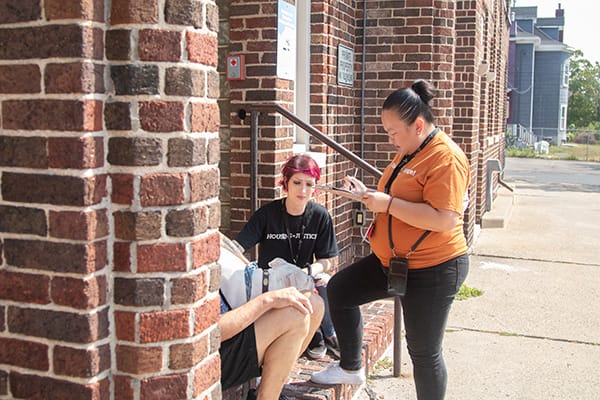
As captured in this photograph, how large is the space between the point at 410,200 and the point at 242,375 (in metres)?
1.11

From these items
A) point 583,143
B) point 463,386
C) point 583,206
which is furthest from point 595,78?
point 463,386

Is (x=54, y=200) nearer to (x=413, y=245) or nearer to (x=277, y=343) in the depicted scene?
(x=277, y=343)

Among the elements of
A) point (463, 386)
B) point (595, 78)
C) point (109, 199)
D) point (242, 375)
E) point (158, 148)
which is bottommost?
point (463, 386)

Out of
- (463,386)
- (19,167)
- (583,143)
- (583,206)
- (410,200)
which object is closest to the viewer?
(19,167)

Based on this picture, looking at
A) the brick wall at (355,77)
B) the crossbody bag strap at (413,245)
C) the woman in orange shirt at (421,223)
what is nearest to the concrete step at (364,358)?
the woman in orange shirt at (421,223)

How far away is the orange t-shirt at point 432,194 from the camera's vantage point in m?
3.23

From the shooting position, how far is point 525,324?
6012 mm

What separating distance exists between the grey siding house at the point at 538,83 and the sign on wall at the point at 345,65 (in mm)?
38371

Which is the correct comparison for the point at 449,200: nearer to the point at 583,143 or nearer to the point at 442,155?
the point at 442,155

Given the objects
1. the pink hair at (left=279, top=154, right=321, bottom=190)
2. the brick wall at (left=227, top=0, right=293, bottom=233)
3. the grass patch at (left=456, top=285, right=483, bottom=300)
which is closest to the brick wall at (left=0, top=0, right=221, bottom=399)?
the pink hair at (left=279, top=154, right=321, bottom=190)

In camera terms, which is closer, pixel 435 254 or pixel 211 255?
pixel 211 255

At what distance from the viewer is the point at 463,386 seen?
15.3 ft

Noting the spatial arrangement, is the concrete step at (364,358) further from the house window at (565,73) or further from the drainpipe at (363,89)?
the house window at (565,73)

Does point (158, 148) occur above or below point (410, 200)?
above
